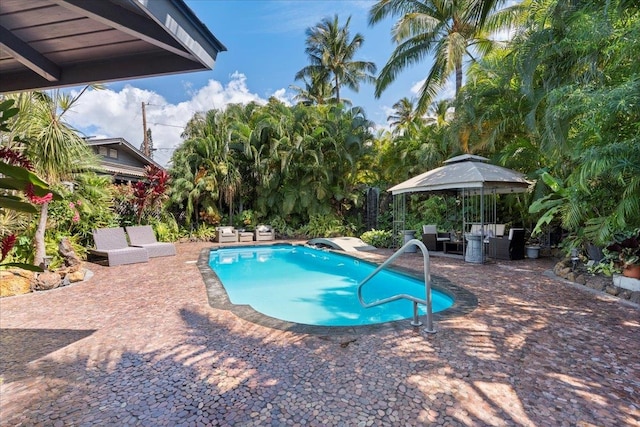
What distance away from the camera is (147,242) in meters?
11.0

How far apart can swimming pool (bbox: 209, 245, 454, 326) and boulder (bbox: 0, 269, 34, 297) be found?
374 cm

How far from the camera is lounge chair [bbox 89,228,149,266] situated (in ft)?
30.2

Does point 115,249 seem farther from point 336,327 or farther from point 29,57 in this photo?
point 29,57

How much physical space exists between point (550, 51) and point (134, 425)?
9178 millimetres

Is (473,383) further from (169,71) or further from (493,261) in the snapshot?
(493,261)

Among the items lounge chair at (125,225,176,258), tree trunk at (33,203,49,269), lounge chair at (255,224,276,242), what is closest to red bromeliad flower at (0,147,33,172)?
tree trunk at (33,203,49,269)

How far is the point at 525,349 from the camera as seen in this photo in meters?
3.63

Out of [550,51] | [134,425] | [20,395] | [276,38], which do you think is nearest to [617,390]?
[134,425]

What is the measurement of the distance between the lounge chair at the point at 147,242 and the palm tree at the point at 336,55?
1867 cm

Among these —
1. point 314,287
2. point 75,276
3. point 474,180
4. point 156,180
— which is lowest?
point 314,287

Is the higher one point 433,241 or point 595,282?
point 433,241

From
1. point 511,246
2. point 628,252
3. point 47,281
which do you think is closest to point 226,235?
point 47,281

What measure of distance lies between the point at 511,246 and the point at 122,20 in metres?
10.2

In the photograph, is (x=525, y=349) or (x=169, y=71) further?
(x=525, y=349)
